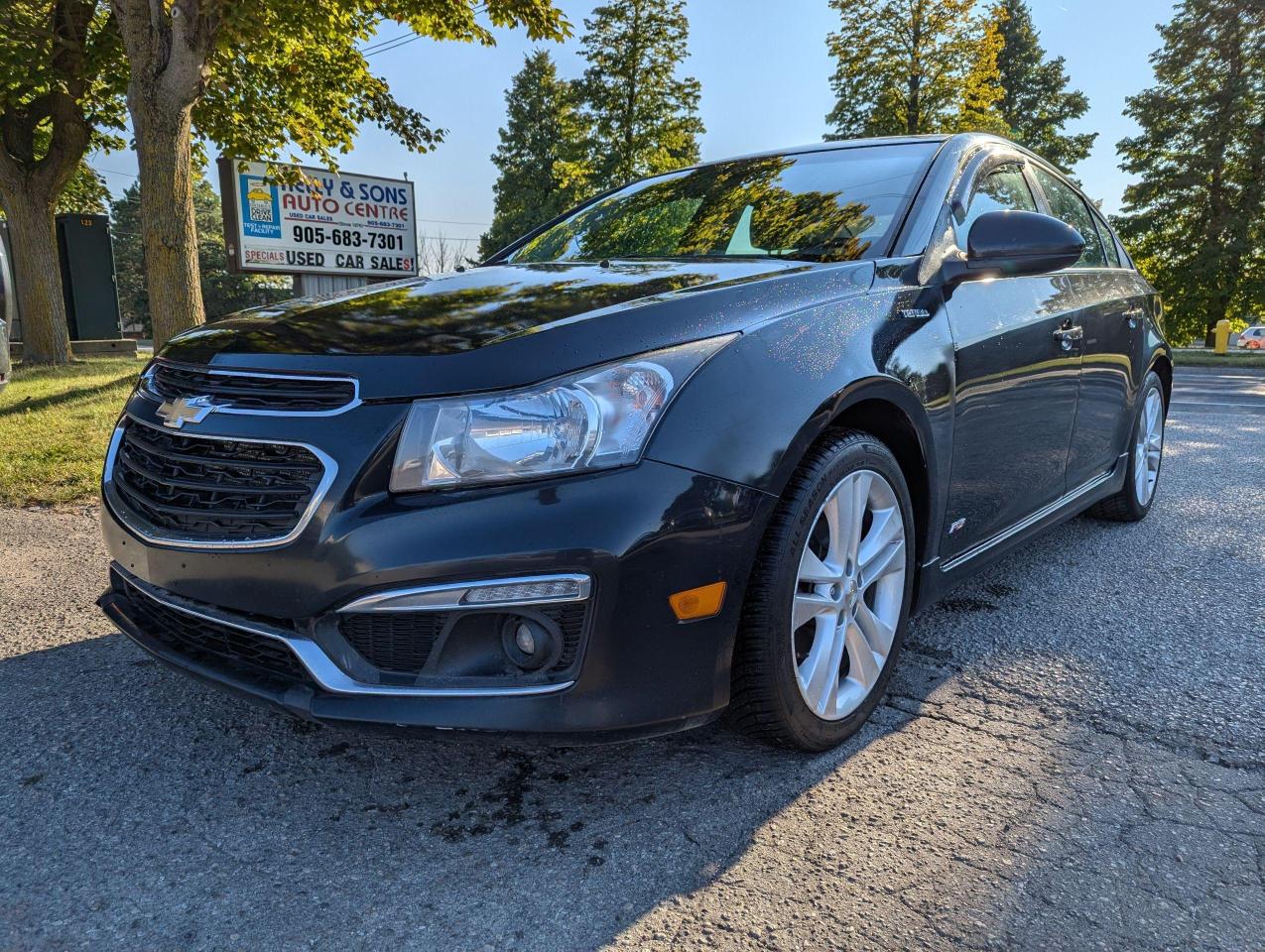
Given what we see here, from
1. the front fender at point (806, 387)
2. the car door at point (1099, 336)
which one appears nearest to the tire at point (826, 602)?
the front fender at point (806, 387)

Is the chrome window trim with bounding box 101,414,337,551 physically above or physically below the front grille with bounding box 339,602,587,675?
above

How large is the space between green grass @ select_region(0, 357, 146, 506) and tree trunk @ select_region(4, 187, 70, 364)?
3084mm

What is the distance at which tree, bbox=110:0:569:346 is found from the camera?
24.5 feet

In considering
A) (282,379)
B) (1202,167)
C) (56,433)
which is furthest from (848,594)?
(1202,167)

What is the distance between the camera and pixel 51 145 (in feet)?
45.6

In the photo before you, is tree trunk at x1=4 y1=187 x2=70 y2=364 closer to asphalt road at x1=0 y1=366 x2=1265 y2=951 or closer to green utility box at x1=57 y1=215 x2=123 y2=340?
green utility box at x1=57 y1=215 x2=123 y2=340

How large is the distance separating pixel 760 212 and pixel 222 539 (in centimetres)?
197

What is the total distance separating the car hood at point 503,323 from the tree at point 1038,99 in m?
42.9

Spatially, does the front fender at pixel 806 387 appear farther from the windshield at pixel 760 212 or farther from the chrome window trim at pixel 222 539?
the chrome window trim at pixel 222 539

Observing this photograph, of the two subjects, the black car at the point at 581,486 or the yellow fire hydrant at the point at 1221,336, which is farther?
the yellow fire hydrant at the point at 1221,336

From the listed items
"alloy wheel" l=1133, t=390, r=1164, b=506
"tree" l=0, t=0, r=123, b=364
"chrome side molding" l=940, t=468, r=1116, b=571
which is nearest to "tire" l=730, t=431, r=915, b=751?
"chrome side molding" l=940, t=468, r=1116, b=571

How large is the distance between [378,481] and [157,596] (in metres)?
0.69

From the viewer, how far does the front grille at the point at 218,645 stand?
181 centimetres

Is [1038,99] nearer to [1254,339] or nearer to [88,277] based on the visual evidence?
[1254,339]
